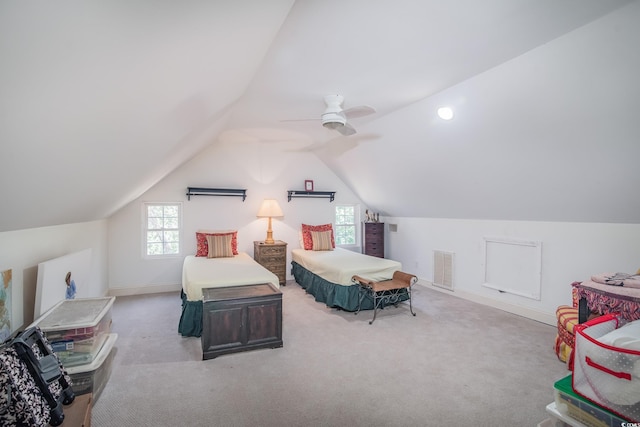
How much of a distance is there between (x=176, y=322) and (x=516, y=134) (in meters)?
4.33

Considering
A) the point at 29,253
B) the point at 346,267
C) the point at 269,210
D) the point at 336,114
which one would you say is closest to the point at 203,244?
the point at 269,210

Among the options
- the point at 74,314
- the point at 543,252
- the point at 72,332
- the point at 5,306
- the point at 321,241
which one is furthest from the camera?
the point at 321,241

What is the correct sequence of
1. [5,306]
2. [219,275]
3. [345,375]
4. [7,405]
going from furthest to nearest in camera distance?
[219,275] < [345,375] < [5,306] < [7,405]

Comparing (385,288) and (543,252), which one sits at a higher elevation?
(543,252)

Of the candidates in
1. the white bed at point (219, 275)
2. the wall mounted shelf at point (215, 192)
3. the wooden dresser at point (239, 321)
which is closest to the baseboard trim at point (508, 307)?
the white bed at point (219, 275)

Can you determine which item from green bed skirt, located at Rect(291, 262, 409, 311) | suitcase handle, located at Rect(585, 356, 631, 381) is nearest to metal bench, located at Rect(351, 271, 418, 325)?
green bed skirt, located at Rect(291, 262, 409, 311)

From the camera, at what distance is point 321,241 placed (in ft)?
19.1

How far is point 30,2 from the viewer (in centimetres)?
74

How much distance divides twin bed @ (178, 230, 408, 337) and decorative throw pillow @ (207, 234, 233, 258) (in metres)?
0.07

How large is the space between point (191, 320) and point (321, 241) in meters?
2.87

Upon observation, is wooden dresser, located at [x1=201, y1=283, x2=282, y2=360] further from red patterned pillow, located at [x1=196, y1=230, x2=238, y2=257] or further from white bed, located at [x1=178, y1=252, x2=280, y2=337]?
red patterned pillow, located at [x1=196, y1=230, x2=238, y2=257]

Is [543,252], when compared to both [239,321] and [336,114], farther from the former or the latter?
[239,321]

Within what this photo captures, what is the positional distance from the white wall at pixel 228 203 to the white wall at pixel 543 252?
1932 mm

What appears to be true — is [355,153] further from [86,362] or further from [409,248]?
[86,362]
